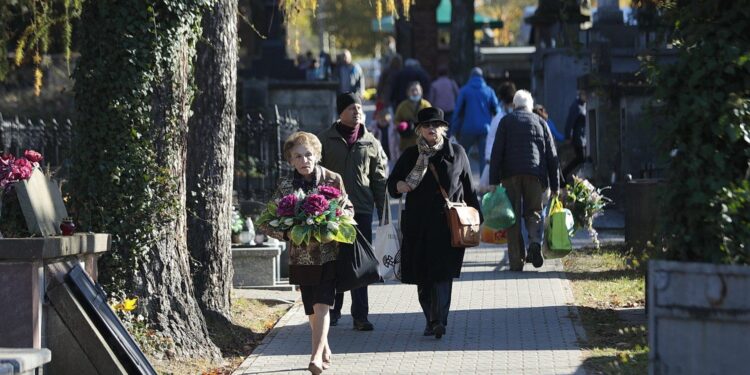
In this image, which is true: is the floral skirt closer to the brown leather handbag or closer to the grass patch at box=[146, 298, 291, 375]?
the grass patch at box=[146, 298, 291, 375]

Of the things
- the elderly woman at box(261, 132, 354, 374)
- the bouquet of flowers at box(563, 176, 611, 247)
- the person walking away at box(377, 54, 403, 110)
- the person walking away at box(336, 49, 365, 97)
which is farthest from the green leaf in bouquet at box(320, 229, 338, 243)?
the person walking away at box(336, 49, 365, 97)

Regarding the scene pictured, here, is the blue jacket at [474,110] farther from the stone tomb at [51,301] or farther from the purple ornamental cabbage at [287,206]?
the stone tomb at [51,301]

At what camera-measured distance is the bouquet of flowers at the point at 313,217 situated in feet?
28.2

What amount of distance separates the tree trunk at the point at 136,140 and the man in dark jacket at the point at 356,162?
181 cm

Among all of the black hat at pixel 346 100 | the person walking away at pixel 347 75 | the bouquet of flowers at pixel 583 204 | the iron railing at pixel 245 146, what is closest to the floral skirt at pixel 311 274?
the black hat at pixel 346 100

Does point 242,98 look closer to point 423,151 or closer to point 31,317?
point 423,151

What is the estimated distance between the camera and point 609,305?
11492mm

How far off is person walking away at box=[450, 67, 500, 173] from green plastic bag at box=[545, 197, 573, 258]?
5.71 m

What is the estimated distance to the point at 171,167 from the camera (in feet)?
29.9

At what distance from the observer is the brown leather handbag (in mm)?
10102

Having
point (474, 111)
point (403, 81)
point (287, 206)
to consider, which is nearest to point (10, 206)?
point (287, 206)

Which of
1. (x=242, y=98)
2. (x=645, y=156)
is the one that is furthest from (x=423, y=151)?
(x=242, y=98)

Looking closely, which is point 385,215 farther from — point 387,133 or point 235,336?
point 387,133

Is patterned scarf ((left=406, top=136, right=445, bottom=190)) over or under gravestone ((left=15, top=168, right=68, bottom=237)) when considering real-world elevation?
over
